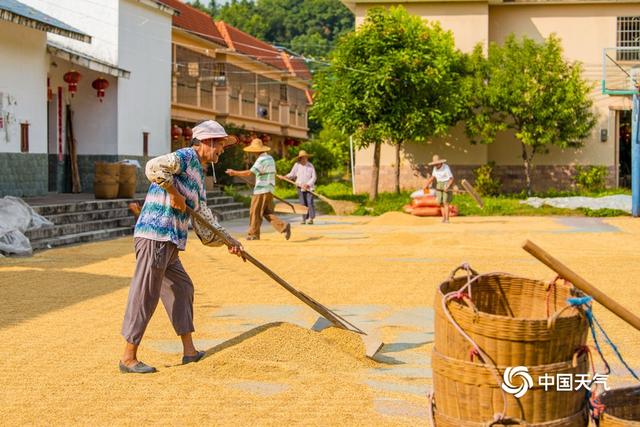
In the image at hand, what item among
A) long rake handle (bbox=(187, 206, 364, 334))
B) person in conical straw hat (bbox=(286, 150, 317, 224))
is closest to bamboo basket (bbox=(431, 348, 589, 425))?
long rake handle (bbox=(187, 206, 364, 334))

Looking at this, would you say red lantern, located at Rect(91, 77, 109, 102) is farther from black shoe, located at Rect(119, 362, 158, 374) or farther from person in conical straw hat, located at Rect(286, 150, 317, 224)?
black shoe, located at Rect(119, 362, 158, 374)

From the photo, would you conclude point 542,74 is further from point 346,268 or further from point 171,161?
point 171,161

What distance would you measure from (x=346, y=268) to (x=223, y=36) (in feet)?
96.1

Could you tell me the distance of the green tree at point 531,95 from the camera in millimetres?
29812

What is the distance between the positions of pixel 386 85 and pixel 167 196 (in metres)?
21.5

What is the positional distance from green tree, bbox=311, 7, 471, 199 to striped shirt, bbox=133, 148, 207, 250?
2107 cm

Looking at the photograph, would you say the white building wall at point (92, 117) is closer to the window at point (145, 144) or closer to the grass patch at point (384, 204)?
the window at point (145, 144)

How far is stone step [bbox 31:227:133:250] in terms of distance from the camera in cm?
1531

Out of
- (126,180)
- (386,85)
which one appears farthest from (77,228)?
(386,85)

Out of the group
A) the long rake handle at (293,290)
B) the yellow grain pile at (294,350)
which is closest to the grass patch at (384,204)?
the long rake handle at (293,290)

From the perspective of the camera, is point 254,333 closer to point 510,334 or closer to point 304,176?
point 510,334

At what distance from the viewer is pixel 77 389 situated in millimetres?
6117

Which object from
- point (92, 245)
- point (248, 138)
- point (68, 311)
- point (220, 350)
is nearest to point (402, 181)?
point (248, 138)

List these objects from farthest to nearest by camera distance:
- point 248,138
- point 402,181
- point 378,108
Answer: point 248,138 < point 402,181 < point 378,108
